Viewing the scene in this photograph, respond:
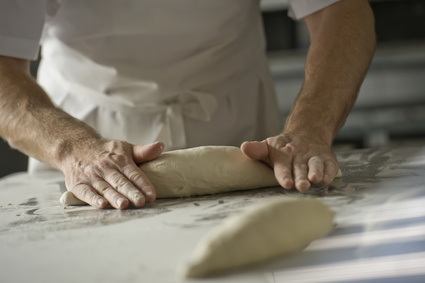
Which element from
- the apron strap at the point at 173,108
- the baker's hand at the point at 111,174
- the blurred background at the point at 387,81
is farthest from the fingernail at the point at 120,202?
the blurred background at the point at 387,81

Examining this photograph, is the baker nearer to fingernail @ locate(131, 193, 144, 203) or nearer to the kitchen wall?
fingernail @ locate(131, 193, 144, 203)

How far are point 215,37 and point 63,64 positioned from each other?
1.88 ft

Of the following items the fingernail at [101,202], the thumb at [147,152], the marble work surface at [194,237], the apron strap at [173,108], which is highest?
the apron strap at [173,108]

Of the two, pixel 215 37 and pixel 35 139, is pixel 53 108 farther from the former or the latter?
pixel 215 37

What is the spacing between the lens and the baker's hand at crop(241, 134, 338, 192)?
1.19 metres

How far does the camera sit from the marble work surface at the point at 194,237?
71cm

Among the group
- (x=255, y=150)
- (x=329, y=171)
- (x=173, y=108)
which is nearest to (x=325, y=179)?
(x=329, y=171)

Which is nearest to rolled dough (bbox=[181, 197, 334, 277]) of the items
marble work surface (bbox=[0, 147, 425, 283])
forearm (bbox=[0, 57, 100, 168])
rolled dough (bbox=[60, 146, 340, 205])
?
marble work surface (bbox=[0, 147, 425, 283])

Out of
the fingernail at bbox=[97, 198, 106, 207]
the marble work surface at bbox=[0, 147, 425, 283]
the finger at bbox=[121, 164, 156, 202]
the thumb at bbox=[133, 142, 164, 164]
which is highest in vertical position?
the thumb at bbox=[133, 142, 164, 164]

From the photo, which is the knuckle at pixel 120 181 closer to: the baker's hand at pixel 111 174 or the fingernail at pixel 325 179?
the baker's hand at pixel 111 174

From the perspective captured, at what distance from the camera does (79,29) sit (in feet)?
5.85

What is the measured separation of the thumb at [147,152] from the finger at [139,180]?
2.1 inches

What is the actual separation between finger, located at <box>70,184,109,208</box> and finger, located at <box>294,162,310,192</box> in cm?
45

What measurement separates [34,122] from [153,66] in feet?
1.71
